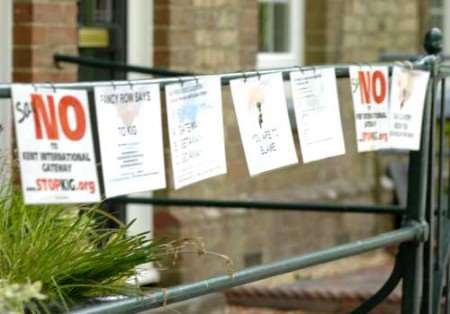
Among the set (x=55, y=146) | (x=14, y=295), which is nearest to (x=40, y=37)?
(x=55, y=146)

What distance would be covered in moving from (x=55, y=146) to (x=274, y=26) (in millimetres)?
7114

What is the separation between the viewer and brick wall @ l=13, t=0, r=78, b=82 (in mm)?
7586

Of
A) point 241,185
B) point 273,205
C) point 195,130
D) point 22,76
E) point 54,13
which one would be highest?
point 54,13

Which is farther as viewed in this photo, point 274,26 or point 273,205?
point 274,26

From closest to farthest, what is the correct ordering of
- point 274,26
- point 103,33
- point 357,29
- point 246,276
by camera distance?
1. point 246,276
2. point 103,33
3. point 274,26
4. point 357,29

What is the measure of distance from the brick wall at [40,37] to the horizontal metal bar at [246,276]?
279cm

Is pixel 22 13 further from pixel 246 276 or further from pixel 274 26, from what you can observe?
pixel 274 26

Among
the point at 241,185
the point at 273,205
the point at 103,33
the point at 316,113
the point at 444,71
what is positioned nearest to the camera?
the point at 316,113

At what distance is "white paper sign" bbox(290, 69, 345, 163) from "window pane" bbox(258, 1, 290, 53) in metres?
5.48

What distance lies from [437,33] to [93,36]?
11.0ft

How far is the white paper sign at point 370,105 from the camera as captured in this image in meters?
5.26

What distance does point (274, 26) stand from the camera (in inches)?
424

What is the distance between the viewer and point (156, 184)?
13.6 ft

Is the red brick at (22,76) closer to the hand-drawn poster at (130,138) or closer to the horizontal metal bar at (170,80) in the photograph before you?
the horizontal metal bar at (170,80)
